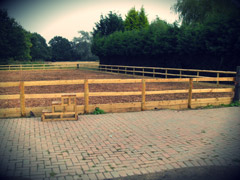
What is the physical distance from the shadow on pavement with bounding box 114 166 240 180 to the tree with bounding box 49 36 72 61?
102 metres

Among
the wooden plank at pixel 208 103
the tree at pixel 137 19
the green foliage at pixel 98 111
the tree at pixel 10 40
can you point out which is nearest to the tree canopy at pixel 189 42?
the wooden plank at pixel 208 103

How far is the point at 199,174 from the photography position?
388 cm

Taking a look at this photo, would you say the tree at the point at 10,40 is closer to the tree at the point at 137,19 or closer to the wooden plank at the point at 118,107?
the tree at the point at 137,19

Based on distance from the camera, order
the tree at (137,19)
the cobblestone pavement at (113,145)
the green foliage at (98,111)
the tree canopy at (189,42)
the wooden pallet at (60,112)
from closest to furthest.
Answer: the cobblestone pavement at (113,145)
the wooden pallet at (60,112)
the green foliage at (98,111)
the tree canopy at (189,42)
the tree at (137,19)

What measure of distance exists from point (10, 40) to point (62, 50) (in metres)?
47.5

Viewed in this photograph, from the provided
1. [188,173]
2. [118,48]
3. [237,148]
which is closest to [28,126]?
[188,173]

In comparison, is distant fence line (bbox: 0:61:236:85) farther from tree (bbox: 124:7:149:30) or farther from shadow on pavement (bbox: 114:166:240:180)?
tree (bbox: 124:7:149:30)

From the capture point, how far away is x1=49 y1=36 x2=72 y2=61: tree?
10169 centimetres

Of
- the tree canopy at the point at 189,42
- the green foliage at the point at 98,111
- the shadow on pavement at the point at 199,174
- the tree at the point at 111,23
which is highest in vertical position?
the tree at the point at 111,23

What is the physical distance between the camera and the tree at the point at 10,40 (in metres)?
52.2

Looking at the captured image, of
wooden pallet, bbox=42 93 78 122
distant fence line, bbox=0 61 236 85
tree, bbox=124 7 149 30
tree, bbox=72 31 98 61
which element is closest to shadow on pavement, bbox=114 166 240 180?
wooden pallet, bbox=42 93 78 122

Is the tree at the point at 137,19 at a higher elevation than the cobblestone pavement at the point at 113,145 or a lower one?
higher

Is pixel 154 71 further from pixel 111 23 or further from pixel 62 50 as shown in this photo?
pixel 62 50

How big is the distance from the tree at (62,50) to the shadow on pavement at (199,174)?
334 feet
